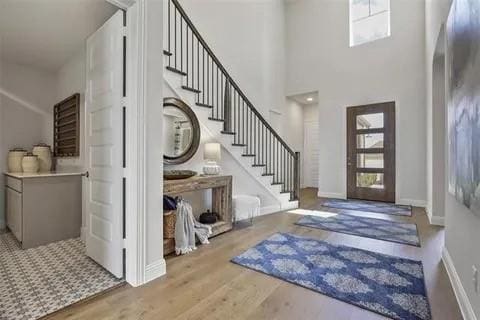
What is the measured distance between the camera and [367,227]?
3.55 metres

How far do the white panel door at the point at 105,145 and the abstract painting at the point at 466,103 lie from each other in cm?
229

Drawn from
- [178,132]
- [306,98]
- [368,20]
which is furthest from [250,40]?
[178,132]

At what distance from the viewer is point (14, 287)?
1937mm

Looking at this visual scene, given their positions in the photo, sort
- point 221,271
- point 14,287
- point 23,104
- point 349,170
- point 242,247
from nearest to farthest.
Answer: point 14,287, point 221,271, point 242,247, point 23,104, point 349,170

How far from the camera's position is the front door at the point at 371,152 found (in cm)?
536

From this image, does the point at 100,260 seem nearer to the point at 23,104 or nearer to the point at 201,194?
the point at 201,194

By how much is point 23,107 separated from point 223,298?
4079 millimetres

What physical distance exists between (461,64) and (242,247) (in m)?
2.40

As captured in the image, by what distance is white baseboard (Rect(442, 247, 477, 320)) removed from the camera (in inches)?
60.3

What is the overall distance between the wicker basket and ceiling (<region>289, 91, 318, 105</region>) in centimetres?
525

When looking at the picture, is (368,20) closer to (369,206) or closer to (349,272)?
(369,206)

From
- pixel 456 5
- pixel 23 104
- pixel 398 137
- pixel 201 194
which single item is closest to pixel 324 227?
pixel 201 194

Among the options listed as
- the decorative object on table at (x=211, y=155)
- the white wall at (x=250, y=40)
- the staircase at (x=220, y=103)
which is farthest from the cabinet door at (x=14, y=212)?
the white wall at (x=250, y=40)

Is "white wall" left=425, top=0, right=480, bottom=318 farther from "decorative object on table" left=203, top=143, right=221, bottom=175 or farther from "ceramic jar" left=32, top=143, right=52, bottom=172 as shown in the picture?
"ceramic jar" left=32, top=143, right=52, bottom=172
